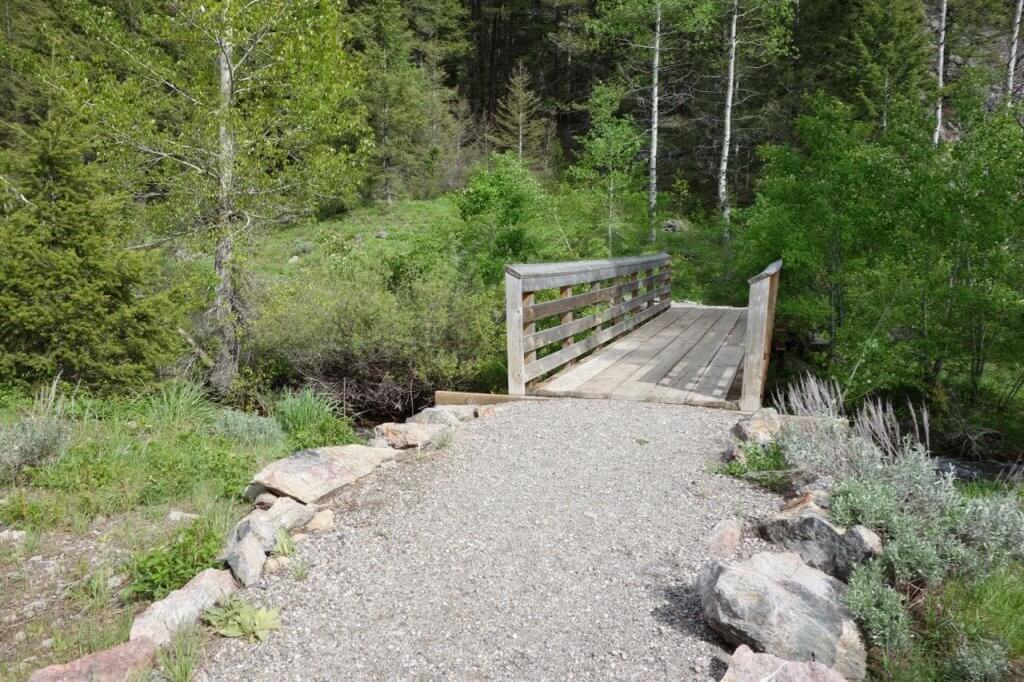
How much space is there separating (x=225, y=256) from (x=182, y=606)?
6.35 meters

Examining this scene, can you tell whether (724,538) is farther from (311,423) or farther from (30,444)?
(30,444)

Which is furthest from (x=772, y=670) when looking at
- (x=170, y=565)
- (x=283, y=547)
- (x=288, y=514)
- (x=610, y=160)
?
(x=610, y=160)

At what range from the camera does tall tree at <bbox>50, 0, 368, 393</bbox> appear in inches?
299

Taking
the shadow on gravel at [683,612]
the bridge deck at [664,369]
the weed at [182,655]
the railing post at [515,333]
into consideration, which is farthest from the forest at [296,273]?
the shadow on gravel at [683,612]

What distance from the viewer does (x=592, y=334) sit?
8.00 m

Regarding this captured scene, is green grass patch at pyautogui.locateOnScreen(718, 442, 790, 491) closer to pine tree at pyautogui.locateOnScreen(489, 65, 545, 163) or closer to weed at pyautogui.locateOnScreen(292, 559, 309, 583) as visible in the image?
weed at pyautogui.locateOnScreen(292, 559, 309, 583)

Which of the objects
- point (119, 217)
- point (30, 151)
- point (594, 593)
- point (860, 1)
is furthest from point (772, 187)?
point (860, 1)

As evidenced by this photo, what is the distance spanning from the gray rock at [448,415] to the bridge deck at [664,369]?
0.78 metres

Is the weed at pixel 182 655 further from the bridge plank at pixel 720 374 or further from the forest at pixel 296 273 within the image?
the bridge plank at pixel 720 374

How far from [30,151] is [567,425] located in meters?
6.58

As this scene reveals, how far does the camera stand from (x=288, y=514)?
3400 mm

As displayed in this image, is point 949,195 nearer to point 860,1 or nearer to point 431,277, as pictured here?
point 431,277

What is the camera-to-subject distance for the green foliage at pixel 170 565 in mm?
2861

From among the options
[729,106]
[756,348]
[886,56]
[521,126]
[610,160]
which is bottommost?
[756,348]
